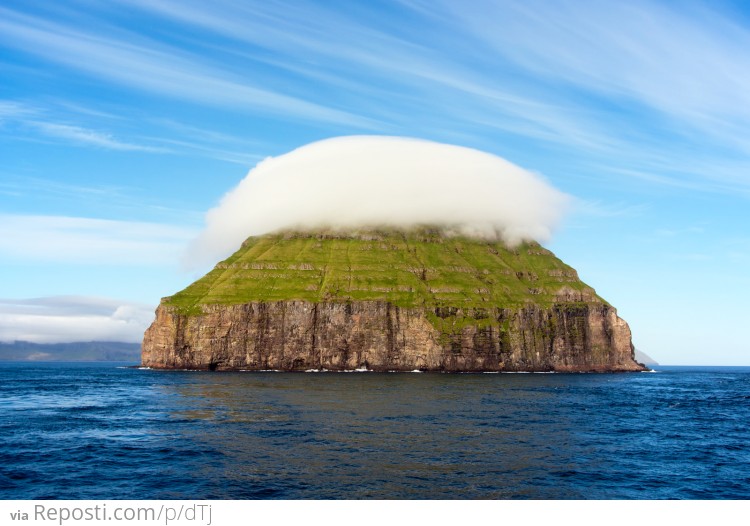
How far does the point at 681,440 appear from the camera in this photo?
63.8 meters

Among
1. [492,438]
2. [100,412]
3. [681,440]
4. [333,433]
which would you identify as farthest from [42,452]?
[681,440]

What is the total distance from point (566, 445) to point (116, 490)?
40.7 m

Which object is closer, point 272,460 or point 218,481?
point 218,481

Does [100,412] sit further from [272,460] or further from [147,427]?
[272,460]

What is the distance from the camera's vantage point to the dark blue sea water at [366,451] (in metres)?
40.7

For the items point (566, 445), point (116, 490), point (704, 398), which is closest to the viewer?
point (116, 490)

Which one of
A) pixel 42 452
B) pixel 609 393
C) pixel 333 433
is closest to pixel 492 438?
pixel 333 433

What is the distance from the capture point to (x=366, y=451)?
53.9 metres

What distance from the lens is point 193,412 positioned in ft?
274

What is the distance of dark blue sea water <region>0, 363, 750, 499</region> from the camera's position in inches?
1601

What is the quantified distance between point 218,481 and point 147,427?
29.9m
